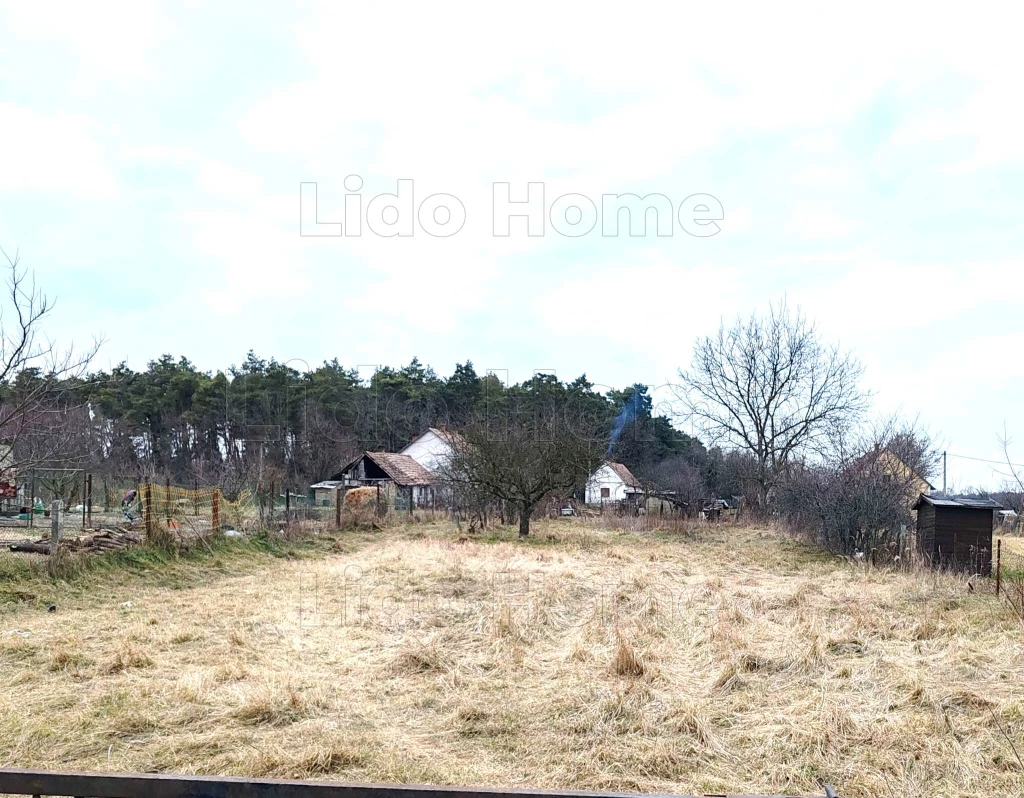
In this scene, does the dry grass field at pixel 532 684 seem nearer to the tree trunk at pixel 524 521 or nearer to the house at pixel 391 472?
the tree trunk at pixel 524 521

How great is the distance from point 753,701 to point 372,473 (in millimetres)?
31020

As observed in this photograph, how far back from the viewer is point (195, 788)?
2.45m

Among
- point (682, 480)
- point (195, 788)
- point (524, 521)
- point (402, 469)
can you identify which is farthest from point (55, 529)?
point (682, 480)

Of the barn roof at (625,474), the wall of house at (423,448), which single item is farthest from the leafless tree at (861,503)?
the barn roof at (625,474)

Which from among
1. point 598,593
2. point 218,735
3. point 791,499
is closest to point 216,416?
point 791,499

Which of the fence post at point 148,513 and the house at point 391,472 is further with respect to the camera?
the house at point 391,472

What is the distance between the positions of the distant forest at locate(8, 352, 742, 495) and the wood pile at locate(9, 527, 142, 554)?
22.4 m

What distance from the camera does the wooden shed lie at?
39.4 feet

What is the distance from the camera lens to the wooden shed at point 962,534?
12.0 m

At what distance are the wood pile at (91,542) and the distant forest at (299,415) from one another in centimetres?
2237

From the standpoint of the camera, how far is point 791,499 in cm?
1969

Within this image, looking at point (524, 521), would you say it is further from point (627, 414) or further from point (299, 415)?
point (627, 414)

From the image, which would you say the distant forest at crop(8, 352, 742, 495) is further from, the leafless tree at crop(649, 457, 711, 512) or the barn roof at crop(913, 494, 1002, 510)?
the barn roof at crop(913, 494, 1002, 510)

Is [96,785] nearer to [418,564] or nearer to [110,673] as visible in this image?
[110,673]
